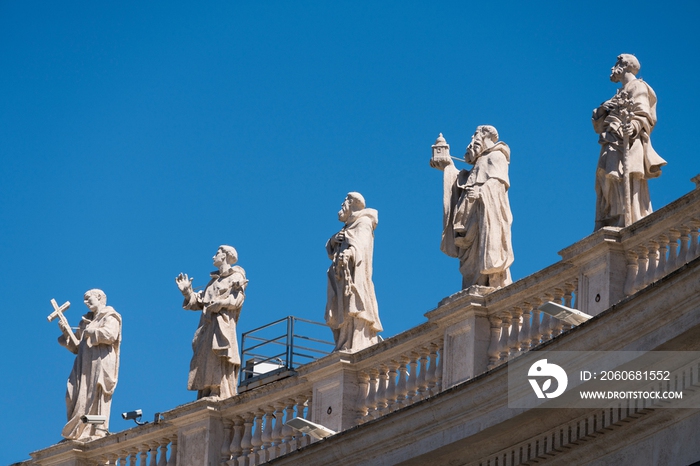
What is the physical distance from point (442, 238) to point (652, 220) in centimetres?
421

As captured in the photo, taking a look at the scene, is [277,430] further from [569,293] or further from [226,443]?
[569,293]

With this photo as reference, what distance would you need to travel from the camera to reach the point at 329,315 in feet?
89.1

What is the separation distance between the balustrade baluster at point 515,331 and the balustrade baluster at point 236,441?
5501 mm

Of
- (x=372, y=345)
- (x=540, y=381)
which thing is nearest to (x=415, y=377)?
(x=372, y=345)

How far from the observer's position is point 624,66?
2402 centimetres

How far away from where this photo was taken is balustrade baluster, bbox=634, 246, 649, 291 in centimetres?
2244

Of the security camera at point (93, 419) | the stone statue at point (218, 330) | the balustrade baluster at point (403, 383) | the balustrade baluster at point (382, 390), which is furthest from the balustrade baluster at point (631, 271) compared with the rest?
the security camera at point (93, 419)

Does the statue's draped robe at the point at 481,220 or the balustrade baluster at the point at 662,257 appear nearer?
the balustrade baluster at the point at 662,257

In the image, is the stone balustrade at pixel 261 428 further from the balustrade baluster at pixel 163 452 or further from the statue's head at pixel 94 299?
the statue's head at pixel 94 299

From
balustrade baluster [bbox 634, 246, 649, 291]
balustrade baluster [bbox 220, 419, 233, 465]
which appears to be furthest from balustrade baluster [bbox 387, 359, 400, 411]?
balustrade baluster [bbox 634, 246, 649, 291]

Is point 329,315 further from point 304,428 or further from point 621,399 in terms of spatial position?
point 621,399

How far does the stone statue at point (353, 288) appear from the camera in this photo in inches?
1057

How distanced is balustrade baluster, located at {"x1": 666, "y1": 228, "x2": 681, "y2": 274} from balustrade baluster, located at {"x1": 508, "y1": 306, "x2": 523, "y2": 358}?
2755 millimetres

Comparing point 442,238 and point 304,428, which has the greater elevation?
point 442,238
